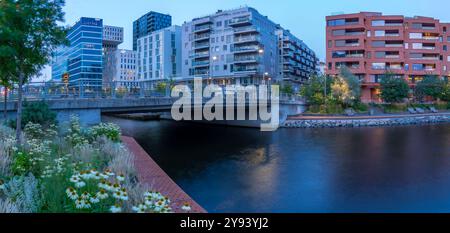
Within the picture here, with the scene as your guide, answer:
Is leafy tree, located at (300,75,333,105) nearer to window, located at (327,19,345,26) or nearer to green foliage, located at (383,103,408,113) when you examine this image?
green foliage, located at (383,103,408,113)

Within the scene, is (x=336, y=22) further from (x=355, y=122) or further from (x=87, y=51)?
(x=87, y=51)

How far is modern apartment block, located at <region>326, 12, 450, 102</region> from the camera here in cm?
6938

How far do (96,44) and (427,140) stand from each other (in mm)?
123564

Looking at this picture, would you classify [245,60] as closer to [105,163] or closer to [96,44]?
[105,163]

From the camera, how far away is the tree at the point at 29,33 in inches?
388

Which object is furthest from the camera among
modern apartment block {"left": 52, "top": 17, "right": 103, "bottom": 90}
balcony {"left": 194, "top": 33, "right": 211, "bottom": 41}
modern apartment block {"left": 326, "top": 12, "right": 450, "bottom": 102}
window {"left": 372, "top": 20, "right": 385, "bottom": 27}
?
modern apartment block {"left": 52, "top": 17, "right": 103, "bottom": 90}

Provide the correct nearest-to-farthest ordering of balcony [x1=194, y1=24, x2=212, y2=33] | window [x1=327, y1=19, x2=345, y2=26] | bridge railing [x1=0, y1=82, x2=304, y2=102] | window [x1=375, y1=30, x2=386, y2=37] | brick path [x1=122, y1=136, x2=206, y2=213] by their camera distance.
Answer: brick path [x1=122, y1=136, x2=206, y2=213]
bridge railing [x1=0, y1=82, x2=304, y2=102]
window [x1=327, y1=19, x2=345, y2=26]
window [x1=375, y1=30, x2=386, y2=37]
balcony [x1=194, y1=24, x2=212, y2=33]

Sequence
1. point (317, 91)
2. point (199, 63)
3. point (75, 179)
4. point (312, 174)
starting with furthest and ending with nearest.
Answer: point (199, 63) → point (317, 91) → point (312, 174) → point (75, 179)

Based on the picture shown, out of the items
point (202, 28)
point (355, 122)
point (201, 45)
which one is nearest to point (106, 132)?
point (355, 122)

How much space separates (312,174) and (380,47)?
6351 centimetres

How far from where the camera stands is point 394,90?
57.6m

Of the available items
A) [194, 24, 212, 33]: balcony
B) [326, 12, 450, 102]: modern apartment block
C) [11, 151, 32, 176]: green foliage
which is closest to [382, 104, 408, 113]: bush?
[326, 12, 450, 102]: modern apartment block

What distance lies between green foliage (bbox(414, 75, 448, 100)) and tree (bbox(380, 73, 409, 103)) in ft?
24.2
